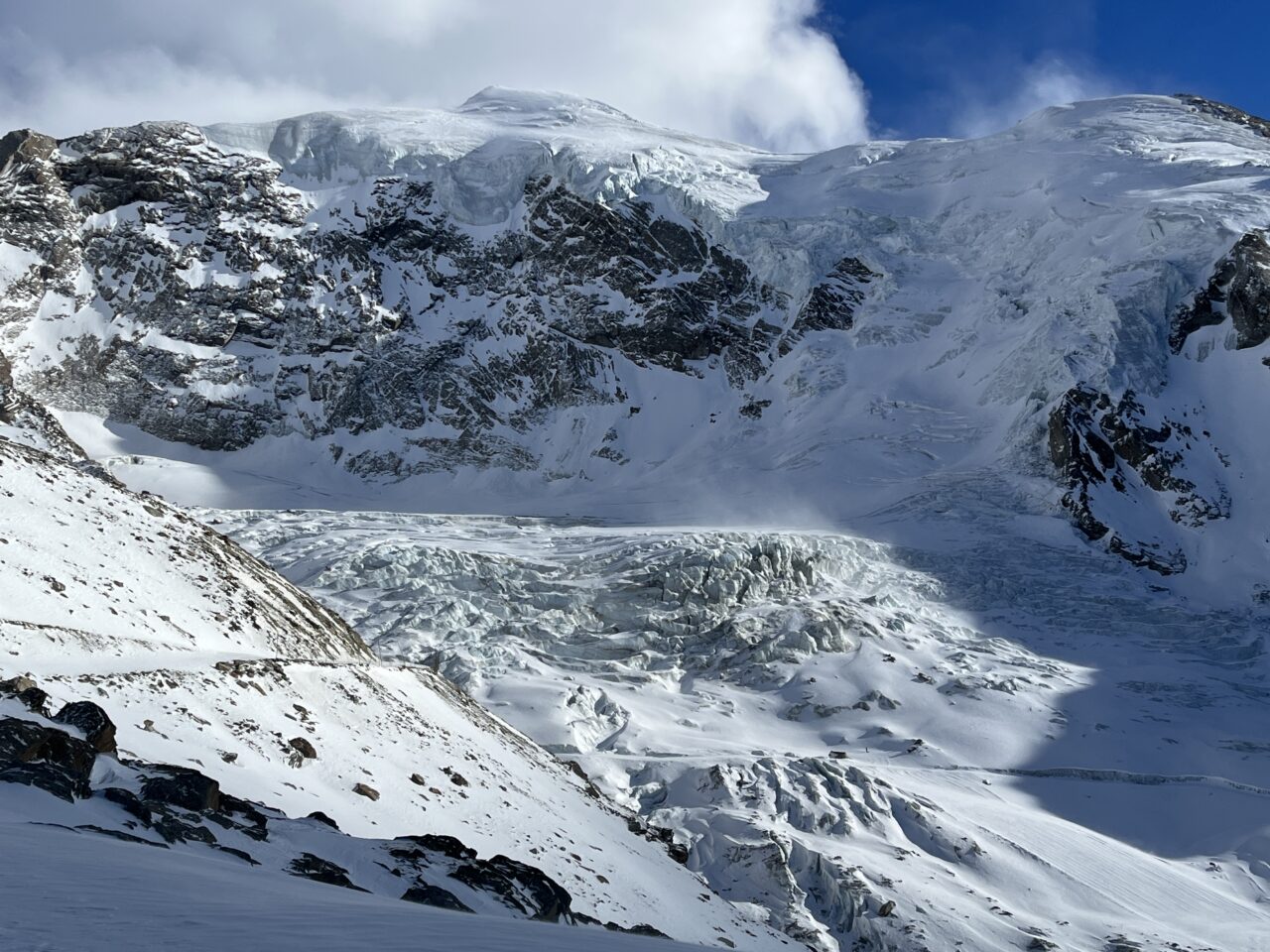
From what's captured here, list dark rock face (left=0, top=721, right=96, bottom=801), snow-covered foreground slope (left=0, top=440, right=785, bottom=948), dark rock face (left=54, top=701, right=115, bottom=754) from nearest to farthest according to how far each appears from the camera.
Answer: dark rock face (left=0, top=721, right=96, bottom=801) < dark rock face (left=54, top=701, right=115, bottom=754) < snow-covered foreground slope (left=0, top=440, right=785, bottom=948)

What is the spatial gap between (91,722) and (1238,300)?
111m

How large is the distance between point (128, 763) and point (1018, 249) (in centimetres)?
12369

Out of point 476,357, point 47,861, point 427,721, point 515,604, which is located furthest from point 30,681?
point 476,357

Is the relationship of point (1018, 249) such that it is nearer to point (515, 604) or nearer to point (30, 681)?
point (515, 604)

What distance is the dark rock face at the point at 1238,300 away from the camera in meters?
108

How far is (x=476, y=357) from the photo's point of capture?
135625 millimetres

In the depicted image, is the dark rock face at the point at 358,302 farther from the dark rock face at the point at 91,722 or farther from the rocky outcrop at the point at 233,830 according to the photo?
the dark rock face at the point at 91,722

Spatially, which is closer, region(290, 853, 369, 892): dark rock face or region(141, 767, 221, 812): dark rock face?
region(290, 853, 369, 892): dark rock face

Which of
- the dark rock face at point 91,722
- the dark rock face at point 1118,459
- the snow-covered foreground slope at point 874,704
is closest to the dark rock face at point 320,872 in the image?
the dark rock face at point 91,722

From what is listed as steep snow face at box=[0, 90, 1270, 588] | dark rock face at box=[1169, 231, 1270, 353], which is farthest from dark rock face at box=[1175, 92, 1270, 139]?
dark rock face at box=[1169, 231, 1270, 353]

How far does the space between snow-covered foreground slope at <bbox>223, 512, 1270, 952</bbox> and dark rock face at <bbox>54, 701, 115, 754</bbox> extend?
106ft

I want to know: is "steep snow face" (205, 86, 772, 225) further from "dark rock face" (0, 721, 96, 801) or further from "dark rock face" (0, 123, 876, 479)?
"dark rock face" (0, 721, 96, 801)

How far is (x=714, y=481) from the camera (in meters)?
111

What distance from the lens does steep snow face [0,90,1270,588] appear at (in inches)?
4163
